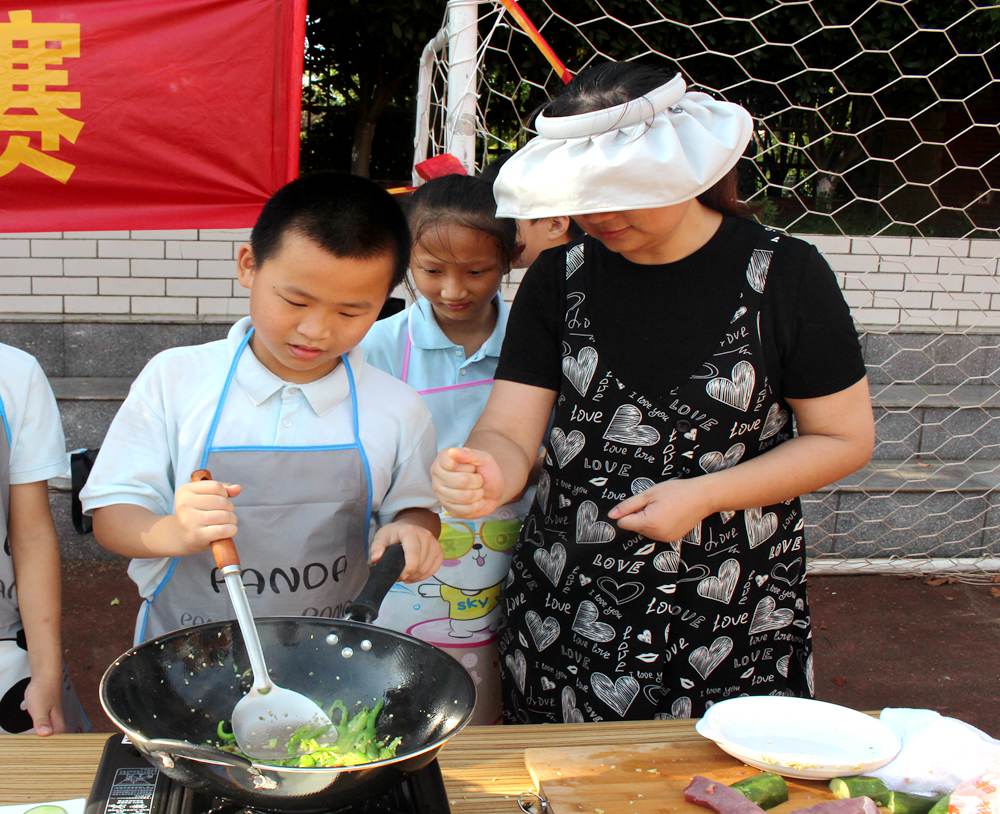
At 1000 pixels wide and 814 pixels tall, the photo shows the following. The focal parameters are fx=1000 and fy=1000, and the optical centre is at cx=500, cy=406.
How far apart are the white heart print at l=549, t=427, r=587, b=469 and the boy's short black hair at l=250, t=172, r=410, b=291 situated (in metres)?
0.37

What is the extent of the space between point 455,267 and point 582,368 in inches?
16.2

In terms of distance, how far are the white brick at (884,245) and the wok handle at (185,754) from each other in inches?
213

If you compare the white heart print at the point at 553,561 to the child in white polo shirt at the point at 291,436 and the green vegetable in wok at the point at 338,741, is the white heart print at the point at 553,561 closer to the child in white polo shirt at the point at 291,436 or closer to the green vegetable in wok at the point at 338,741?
the child in white polo shirt at the point at 291,436

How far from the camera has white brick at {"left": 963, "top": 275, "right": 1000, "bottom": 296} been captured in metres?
5.77

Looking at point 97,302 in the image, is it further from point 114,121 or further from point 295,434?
point 295,434

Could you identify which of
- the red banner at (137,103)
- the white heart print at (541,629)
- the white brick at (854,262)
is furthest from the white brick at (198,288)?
the white heart print at (541,629)

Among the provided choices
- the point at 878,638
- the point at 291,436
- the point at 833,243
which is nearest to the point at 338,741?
the point at 291,436

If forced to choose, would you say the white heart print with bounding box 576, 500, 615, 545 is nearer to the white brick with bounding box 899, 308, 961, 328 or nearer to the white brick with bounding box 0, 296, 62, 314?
the white brick with bounding box 0, 296, 62, 314

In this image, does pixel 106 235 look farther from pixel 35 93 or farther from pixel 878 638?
pixel 878 638

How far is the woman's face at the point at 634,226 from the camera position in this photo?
4.82ft

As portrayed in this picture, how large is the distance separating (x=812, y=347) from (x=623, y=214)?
0.36 meters

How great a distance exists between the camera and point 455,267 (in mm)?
1913

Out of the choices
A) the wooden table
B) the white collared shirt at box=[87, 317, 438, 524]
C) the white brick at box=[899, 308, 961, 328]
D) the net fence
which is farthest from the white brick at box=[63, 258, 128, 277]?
the white brick at box=[899, 308, 961, 328]

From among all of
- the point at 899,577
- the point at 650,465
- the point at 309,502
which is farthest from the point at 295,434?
the point at 899,577
